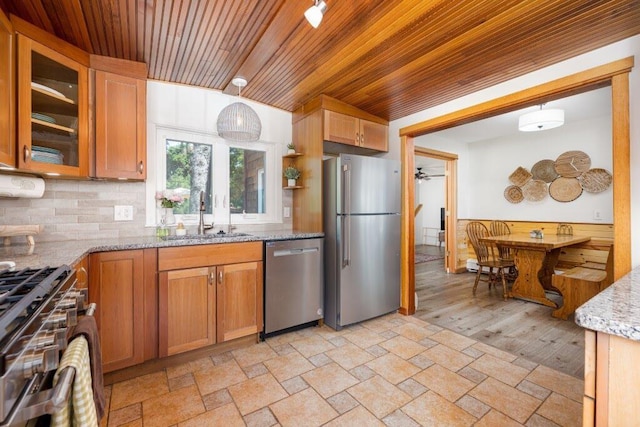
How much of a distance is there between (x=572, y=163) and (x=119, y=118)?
562 cm

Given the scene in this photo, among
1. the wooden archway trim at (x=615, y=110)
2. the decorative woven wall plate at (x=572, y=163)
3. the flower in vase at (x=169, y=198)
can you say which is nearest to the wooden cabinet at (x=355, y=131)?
the wooden archway trim at (x=615, y=110)

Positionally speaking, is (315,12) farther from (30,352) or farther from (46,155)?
(46,155)

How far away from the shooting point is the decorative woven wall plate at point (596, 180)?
3.84 metres

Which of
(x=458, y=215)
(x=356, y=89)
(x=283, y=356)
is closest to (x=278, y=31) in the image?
(x=356, y=89)

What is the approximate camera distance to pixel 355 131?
9.93 feet

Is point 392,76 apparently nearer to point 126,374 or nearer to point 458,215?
point 126,374

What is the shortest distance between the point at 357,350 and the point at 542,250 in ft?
8.66

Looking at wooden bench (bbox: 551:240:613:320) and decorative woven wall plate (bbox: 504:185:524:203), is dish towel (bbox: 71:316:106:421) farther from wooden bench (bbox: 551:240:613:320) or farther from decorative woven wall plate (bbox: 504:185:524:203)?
decorative woven wall plate (bbox: 504:185:524:203)

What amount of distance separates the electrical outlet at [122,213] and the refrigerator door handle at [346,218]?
1.86 metres

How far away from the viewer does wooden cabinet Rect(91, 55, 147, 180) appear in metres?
2.03

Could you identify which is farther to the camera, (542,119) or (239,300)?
(542,119)

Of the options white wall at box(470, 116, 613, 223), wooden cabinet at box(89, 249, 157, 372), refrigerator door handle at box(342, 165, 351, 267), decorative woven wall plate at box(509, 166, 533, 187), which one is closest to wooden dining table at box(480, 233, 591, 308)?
white wall at box(470, 116, 613, 223)

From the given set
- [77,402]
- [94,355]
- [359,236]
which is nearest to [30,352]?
[77,402]

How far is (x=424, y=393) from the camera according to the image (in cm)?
176
